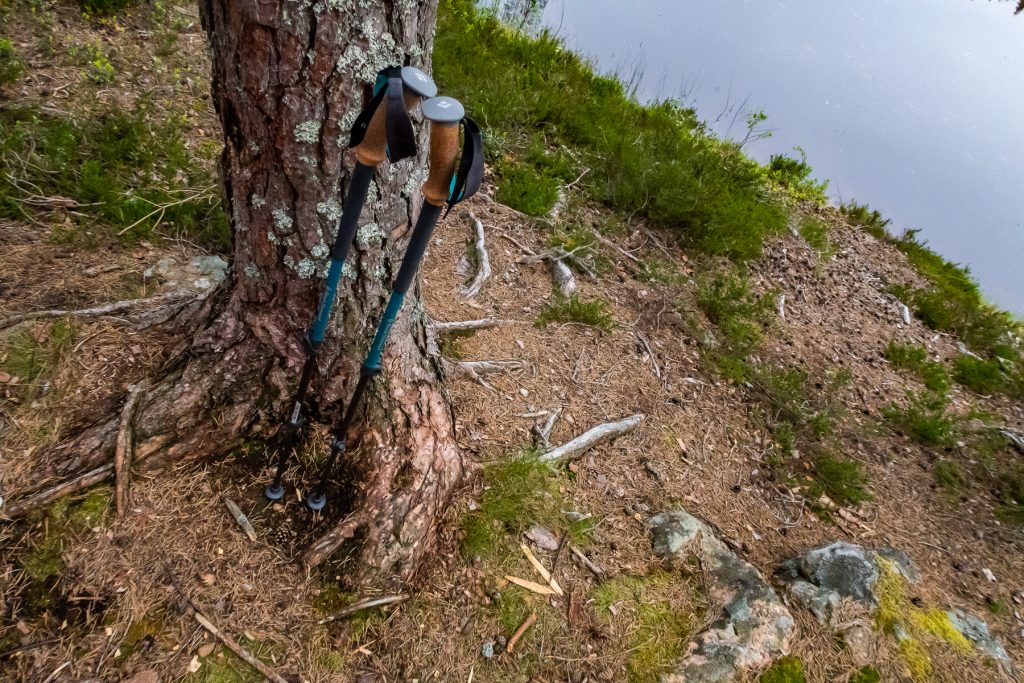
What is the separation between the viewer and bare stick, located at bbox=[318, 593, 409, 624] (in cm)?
214

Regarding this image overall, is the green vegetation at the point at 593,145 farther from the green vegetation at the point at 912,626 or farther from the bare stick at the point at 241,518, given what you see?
the bare stick at the point at 241,518

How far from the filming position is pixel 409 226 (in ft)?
7.30

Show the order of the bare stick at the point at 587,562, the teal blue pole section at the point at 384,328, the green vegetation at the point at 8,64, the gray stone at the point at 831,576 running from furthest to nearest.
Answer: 1. the green vegetation at the point at 8,64
2. the gray stone at the point at 831,576
3. the bare stick at the point at 587,562
4. the teal blue pole section at the point at 384,328

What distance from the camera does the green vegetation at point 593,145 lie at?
17.6 feet

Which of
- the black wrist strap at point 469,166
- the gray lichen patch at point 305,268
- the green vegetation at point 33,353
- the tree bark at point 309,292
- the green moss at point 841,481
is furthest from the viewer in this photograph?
the green moss at point 841,481

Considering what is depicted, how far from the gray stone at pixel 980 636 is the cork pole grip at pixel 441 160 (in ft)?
11.7

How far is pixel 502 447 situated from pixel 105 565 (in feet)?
5.76

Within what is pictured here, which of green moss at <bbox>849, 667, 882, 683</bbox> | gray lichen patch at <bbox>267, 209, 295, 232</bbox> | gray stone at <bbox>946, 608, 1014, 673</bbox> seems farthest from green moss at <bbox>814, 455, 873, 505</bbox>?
gray lichen patch at <bbox>267, 209, 295, 232</bbox>

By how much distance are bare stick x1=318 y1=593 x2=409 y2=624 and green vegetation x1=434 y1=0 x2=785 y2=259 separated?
3.50 metres

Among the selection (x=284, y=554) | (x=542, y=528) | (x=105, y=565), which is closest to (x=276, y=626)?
(x=284, y=554)

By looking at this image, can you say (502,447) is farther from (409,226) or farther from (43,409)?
(43,409)

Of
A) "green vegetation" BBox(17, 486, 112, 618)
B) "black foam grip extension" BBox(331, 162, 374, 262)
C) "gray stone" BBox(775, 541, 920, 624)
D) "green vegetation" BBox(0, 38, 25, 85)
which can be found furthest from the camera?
"green vegetation" BBox(0, 38, 25, 85)

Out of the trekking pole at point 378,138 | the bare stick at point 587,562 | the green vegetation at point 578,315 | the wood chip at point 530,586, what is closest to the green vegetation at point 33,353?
the trekking pole at point 378,138

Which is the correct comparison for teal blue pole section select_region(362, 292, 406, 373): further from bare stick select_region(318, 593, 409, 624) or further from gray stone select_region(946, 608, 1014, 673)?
gray stone select_region(946, 608, 1014, 673)
